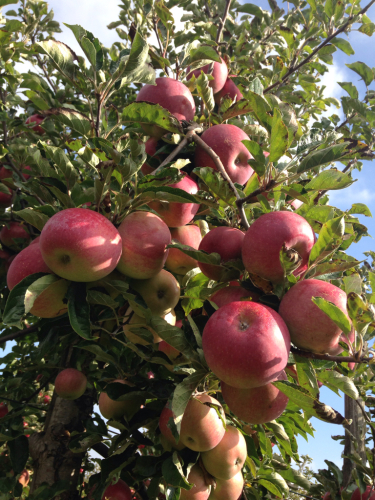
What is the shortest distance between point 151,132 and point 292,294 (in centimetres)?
104

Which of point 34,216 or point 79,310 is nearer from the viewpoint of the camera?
point 79,310

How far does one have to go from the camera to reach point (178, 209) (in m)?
1.71

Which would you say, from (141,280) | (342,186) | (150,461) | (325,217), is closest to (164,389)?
(150,461)

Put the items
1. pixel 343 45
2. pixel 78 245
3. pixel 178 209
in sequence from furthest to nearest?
pixel 343 45 < pixel 178 209 < pixel 78 245

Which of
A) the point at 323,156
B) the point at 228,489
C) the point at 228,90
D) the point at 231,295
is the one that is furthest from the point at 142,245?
the point at 228,90

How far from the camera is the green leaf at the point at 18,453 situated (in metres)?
2.24

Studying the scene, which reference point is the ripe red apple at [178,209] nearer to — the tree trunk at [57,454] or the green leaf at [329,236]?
the green leaf at [329,236]

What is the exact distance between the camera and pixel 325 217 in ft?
4.99

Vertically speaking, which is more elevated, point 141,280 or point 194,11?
point 194,11

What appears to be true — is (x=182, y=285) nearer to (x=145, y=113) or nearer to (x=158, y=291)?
(x=158, y=291)

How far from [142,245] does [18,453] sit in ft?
5.50

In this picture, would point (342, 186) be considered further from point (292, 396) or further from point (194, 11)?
point (194, 11)

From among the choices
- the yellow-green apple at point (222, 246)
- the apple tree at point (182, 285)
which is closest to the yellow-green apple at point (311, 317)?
the apple tree at point (182, 285)

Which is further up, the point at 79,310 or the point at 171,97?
the point at 171,97
